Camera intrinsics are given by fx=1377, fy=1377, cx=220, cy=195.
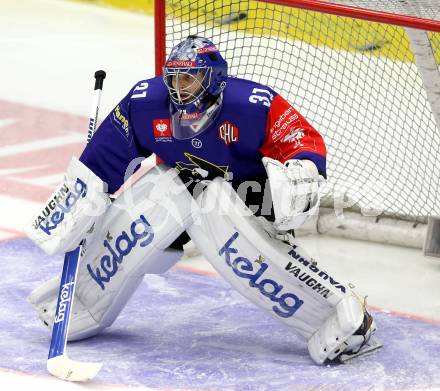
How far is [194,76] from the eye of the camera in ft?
13.4

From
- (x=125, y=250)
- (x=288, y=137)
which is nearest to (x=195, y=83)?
(x=288, y=137)

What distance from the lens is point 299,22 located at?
5387mm

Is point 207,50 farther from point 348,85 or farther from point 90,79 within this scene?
point 90,79

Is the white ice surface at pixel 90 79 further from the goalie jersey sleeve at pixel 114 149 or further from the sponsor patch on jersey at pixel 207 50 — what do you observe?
the sponsor patch on jersey at pixel 207 50

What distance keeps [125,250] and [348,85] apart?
6.80 ft

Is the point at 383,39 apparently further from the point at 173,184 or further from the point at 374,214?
the point at 173,184

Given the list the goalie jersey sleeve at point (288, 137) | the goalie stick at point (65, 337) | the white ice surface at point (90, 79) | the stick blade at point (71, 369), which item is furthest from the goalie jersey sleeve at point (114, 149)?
the white ice surface at point (90, 79)

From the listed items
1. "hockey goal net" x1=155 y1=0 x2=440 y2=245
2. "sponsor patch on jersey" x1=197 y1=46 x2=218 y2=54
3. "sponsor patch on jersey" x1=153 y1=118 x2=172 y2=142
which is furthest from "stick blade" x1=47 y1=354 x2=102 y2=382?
"hockey goal net" x1=155 y1=0 x2=440 y2=245

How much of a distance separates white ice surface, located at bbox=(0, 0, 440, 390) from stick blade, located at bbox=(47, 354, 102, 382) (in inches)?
1.1

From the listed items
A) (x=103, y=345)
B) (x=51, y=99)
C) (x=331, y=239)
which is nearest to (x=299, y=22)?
(x=331, y=239)

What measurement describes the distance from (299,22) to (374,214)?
0.82 metres

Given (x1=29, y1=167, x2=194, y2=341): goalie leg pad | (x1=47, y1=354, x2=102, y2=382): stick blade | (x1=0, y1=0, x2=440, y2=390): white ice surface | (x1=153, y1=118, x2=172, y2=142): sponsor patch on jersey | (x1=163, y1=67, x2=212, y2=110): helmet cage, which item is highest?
(x1=163, y1=67, x2=212, y2=110): helmet cage

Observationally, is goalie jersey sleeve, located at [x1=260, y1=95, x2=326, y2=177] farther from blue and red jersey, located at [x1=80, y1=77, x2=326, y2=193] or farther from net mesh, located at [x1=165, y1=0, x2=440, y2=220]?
net mesh, located at [x1=165, y1=0, x2=440, y2=220]

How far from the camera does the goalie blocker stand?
4.11 metres
